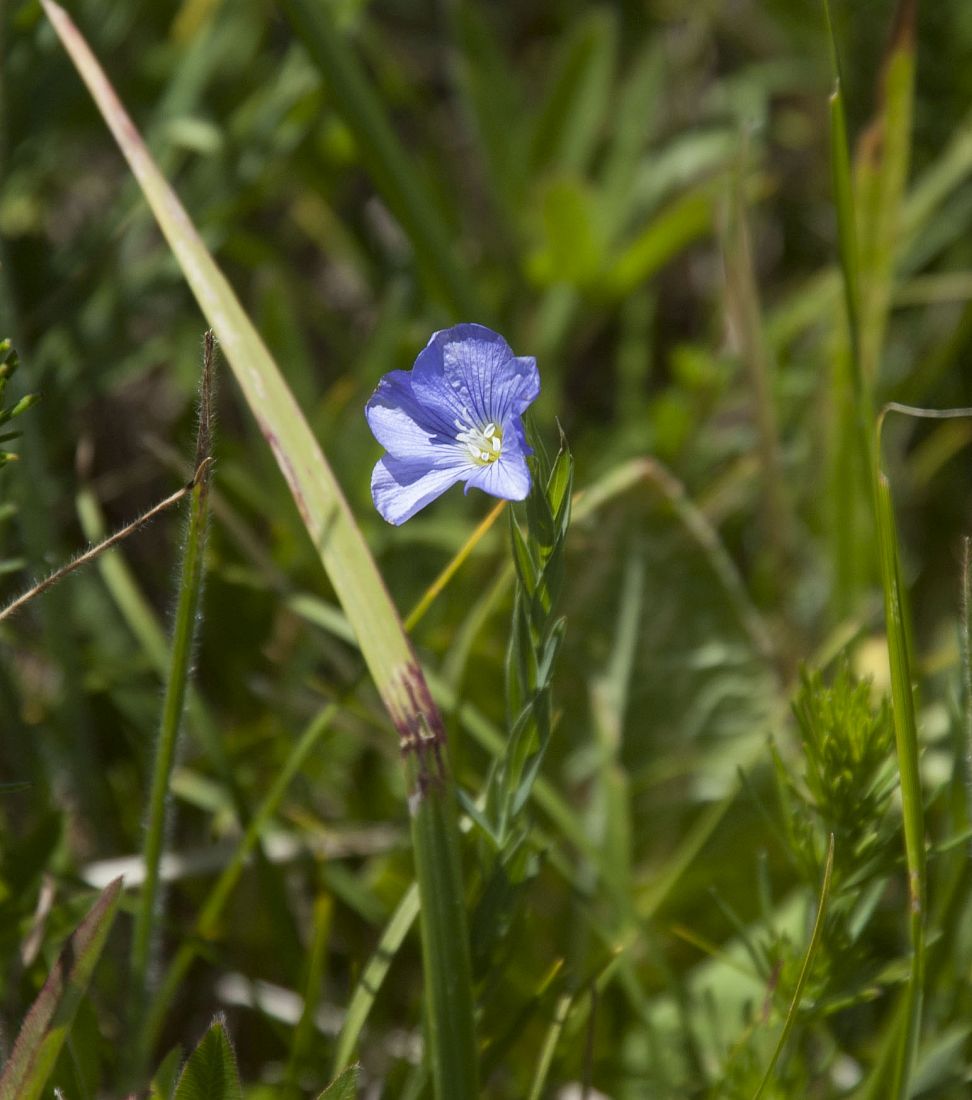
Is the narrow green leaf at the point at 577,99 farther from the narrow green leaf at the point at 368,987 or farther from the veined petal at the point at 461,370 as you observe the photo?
the narrow green leaf at the point at 368,987

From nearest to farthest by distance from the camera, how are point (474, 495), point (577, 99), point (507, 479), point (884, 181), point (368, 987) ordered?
point (507, 479), point (368, 987), point (884, 181), point (474, 495), point (577, 99)

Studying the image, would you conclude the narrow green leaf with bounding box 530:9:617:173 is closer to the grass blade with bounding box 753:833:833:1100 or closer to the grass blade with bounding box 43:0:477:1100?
the grass blade with bounding box 43:0:477:1100

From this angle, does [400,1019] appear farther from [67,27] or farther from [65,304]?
[67,27]

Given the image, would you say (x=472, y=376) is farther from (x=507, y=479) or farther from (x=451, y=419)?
(x=507, y=479)

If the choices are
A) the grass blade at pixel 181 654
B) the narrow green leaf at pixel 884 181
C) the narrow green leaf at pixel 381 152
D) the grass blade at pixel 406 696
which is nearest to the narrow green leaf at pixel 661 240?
the narrow green leaf at pixel 884 181

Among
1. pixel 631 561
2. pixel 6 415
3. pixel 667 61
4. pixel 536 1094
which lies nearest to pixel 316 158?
pixel 667 61

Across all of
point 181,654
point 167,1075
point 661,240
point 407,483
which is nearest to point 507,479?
point 407,483
